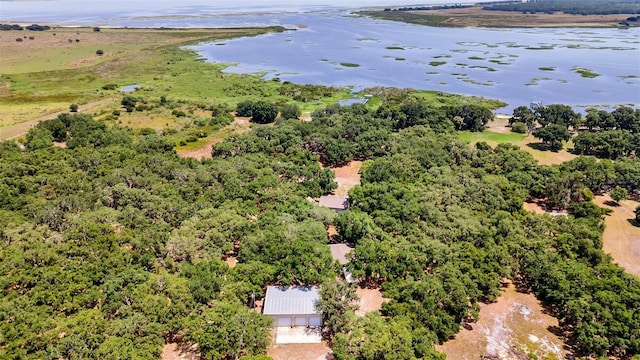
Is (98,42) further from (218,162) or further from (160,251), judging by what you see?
(160,251)

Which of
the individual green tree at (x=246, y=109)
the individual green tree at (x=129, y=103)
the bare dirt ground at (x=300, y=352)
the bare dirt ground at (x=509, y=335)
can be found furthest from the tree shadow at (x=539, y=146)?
the individual green tree at (x=129, y=103)

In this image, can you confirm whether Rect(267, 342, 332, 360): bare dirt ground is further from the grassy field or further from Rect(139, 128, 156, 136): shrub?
the grassy field

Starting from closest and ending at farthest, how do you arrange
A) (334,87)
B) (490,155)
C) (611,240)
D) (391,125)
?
1. (611,240)
2. (490,155)
3. (391,125)
4. (334,87)

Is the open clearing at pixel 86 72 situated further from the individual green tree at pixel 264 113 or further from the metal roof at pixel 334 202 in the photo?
the metal roof at pixel 334 202

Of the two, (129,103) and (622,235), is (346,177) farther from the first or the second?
(129,103)

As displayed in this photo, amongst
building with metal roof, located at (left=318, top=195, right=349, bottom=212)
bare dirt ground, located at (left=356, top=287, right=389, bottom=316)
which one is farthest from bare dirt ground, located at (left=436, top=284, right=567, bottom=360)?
building with metal roof, located at (left=318, top=195, right=349, bottom=212)

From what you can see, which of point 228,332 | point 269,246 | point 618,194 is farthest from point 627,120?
point 228,332

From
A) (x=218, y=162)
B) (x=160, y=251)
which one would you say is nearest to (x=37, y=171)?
(x=218, y=162)
